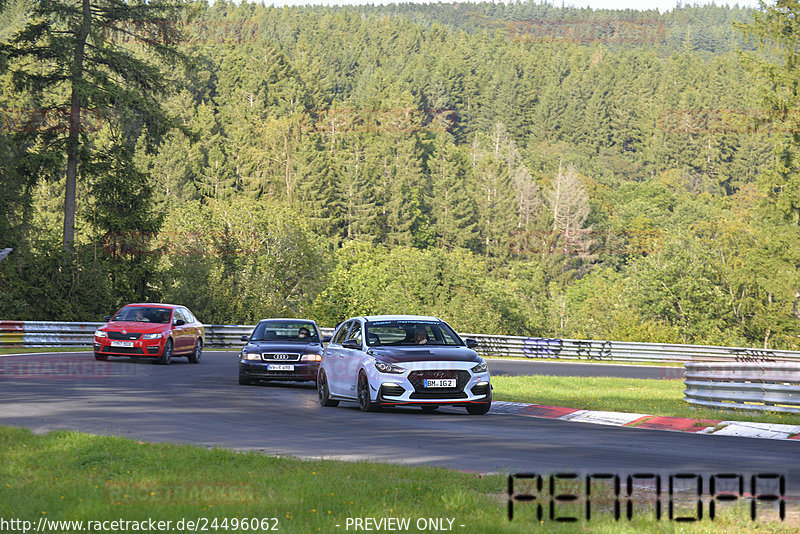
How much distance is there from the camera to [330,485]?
31.6 ft

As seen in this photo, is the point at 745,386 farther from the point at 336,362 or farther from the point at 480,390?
the point at 336,362

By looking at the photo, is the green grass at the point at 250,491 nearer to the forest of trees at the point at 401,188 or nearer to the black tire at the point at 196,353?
the black tire at the point at 196,353

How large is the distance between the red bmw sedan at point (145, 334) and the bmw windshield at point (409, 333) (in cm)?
1292

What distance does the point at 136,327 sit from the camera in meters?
31.2

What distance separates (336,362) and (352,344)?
755 millimetres

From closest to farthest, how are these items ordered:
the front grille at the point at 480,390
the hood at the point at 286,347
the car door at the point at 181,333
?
1. the front grille at the point at 480,390
2. the hood at the point at 286,347
3. the car door at the point at 181,333

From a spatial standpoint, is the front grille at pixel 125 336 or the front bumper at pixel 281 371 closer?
the front bumper at pixel 281 371

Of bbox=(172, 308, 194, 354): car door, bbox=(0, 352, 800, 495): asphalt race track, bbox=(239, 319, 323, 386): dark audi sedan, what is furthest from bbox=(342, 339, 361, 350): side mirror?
bbox=(172, 308, 194, 354): car door

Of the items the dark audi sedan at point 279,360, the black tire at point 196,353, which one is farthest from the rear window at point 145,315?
the dark audi sedan at point 279,360

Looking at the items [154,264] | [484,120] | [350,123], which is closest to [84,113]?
[154,264]

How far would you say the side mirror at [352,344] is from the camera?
63.8ft

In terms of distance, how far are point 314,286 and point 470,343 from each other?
6717cm

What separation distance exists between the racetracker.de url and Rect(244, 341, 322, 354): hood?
55.9ft

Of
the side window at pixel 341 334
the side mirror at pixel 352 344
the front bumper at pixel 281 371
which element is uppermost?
the side window at pixel 341 334
